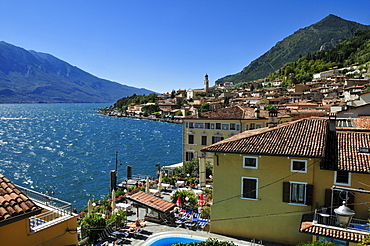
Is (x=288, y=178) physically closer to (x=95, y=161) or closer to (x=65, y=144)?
(x=95, y=161)

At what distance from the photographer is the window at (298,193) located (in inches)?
539

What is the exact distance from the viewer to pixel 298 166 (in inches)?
549

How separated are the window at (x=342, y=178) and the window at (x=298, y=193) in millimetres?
1198

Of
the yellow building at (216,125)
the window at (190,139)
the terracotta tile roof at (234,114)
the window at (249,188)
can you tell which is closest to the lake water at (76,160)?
the window at (190,139)

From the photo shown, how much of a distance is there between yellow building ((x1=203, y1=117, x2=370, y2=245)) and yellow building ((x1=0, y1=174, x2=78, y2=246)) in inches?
351

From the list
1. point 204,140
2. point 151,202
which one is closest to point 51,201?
point 151,202

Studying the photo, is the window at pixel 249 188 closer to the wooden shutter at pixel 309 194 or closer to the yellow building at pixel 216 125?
the wooden shutter at pixel 309 194

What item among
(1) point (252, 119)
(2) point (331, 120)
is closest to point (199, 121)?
(1) point (252, 119)

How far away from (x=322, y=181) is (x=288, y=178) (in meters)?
1.54

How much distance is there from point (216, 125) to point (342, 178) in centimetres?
2323

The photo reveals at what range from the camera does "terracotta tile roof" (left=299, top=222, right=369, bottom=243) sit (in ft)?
34.7

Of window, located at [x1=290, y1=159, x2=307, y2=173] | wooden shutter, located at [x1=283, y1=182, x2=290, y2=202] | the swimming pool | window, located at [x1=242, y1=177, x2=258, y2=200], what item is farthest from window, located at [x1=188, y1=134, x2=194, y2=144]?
window, located at [x1=290, y1=159, x2=307, y2=173]

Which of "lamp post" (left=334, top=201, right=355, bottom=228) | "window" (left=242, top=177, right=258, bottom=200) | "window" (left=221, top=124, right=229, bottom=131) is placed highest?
"window" (left=221, top=124, right=229, bottom=131)

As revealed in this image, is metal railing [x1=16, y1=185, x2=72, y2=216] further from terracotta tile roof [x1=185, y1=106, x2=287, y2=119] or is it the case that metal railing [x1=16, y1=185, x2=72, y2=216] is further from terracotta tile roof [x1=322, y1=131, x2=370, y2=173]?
terracotta tile roof [x1=185, y1=106, x2=287, y2=119]
